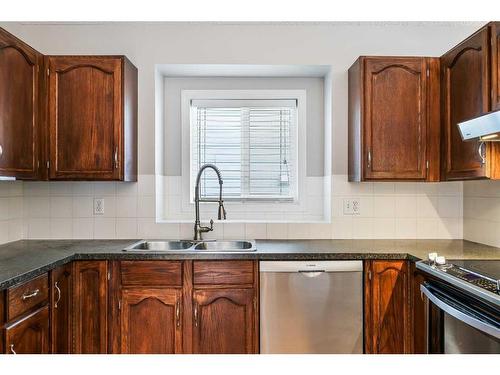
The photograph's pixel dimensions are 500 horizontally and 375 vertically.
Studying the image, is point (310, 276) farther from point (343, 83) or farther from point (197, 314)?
point (343, 83)

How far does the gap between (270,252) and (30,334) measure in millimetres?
1218

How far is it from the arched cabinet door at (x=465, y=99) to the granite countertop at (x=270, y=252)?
1.51ft

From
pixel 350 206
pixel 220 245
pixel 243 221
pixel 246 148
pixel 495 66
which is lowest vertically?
pixel 220 245

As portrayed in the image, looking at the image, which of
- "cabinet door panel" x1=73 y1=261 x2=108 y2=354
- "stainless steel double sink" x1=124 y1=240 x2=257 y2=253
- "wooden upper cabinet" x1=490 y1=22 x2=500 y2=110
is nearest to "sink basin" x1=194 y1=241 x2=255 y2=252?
"stainless steel double sink" x1=124 y1=240 x2=257 y2=253

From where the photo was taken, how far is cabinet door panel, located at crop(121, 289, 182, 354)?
2248 mm

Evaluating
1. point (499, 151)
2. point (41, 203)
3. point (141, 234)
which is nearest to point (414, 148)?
point (499, 151)

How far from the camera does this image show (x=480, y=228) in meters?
2.62

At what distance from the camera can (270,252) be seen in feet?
7.44

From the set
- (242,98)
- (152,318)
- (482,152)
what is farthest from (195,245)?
(482,152)

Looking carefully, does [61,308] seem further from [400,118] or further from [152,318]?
[400,118]

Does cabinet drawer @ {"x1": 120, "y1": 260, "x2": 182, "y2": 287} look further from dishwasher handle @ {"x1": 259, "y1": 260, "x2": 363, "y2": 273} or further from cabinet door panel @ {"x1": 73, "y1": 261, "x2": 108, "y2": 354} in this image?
dishwasher handle @ {"x1": 259, "y1": 260, "x2": 363, "y2": 273}

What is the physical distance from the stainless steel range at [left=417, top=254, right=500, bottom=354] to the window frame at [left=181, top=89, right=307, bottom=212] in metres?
1.24

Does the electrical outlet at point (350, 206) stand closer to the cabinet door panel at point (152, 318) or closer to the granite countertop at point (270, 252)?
the granite countertop at point (270, 252)

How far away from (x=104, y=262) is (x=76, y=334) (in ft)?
1.38
